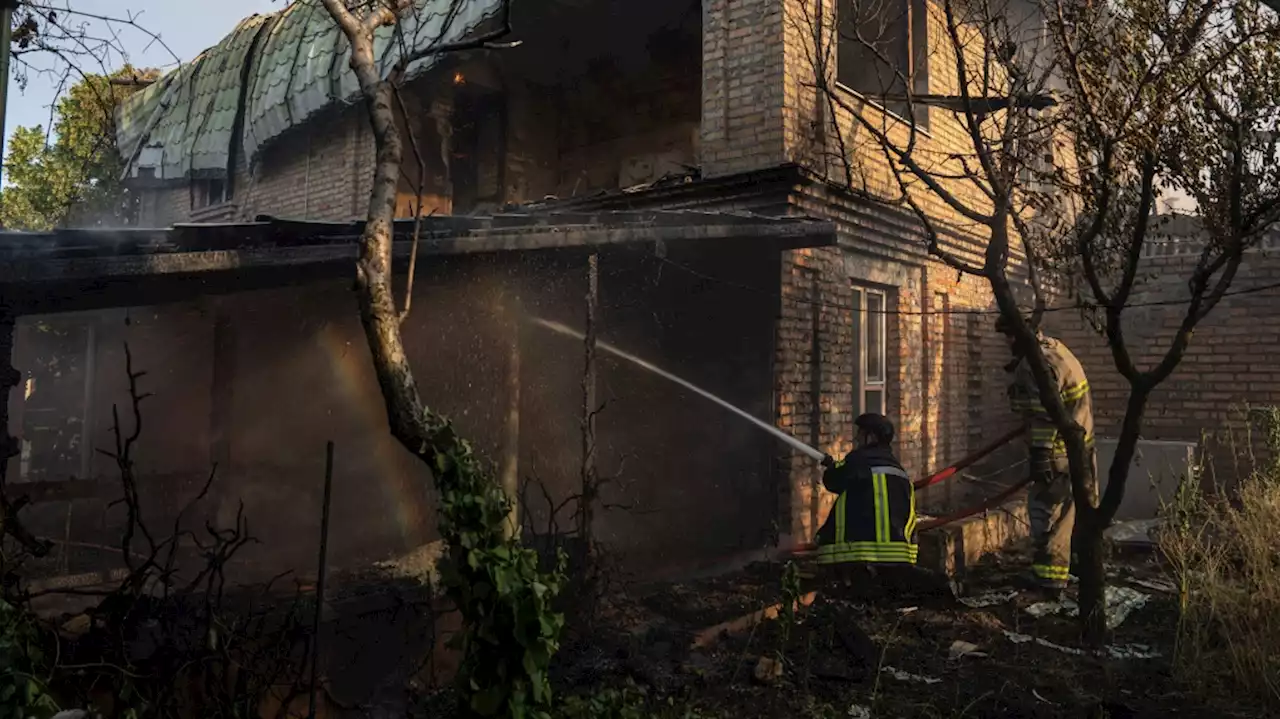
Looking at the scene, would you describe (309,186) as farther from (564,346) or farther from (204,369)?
(564,346)

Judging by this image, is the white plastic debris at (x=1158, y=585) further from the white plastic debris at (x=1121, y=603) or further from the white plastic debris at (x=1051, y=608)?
the white plastic debris at (x=1051, y=608)

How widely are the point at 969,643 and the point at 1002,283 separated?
258cm

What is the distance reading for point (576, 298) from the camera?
818 centimetres

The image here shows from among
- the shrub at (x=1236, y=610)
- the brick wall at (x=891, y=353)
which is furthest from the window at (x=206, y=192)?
the shrub at (x=1236, y=610)

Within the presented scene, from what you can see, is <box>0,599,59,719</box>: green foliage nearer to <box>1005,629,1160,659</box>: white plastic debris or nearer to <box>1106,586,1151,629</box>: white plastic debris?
<box>1005,629,1160,659</box>: white plastic debris

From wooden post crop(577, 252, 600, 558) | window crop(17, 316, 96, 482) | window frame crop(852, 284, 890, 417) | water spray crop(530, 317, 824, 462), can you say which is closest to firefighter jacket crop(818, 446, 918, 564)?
water spray crop(530, 317, 824, 462)

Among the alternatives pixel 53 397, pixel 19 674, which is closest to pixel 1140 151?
pixel 19 674

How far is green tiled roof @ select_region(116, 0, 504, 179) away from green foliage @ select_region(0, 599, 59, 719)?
6.84 metres

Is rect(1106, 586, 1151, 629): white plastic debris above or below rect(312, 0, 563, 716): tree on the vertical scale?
below

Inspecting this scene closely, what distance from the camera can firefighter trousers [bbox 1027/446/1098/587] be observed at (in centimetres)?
690

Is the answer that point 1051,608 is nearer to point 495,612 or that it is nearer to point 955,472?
point 955,472

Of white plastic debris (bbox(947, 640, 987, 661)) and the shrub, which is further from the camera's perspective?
white plastic debris (bbox(947, 640, 987, 661))

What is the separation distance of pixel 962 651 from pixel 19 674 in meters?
5.29

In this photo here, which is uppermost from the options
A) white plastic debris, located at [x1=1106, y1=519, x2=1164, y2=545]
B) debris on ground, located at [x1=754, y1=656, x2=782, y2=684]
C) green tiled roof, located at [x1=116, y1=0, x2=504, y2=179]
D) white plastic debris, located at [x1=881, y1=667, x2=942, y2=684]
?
green tiled roof, located at [x1=116, y1=0, x2=504, y2=179]
